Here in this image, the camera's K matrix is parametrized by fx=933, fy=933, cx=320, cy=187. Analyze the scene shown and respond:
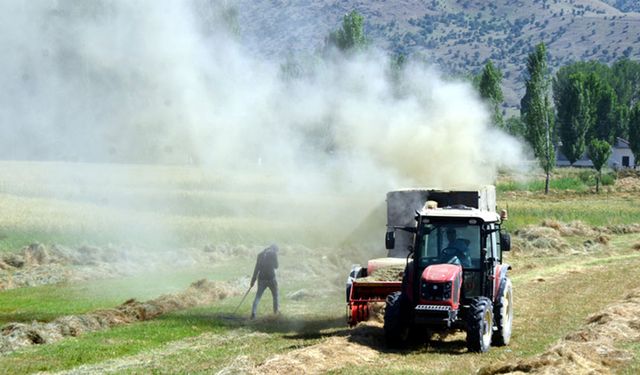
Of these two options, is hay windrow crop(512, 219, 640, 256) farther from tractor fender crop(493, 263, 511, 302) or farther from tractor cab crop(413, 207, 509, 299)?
tractor cab crop(413, 207, 509, 299)

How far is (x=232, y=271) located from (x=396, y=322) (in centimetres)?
2172

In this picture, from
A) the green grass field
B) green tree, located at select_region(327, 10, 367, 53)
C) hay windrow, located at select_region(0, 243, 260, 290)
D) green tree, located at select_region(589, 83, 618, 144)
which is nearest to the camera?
the green grass field

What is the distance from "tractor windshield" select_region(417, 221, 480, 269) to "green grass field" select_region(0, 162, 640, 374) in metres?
2.05

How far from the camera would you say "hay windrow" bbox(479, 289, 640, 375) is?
1734cm

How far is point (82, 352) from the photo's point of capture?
21719mm

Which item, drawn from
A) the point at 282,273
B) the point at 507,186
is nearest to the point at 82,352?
the point at 282,273

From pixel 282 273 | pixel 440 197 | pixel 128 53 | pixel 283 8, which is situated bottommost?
pixel 282 273

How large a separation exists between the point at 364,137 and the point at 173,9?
18352 millimetres

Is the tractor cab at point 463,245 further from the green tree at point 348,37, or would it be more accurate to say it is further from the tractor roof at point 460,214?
the green tree at point 348,37

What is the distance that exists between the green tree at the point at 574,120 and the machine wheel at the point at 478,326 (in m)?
106

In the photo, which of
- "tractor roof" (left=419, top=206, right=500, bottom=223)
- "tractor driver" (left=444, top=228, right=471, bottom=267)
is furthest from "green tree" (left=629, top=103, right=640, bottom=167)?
"tractor driver" (left=444, top=228, right=471, bottom=267)

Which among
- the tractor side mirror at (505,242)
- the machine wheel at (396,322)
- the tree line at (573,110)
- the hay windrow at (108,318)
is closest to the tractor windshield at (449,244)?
the tractor side mirror at (505,242)

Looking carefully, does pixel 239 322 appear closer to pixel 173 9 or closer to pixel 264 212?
pixel 173 9

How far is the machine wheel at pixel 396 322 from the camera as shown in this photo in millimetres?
21172
